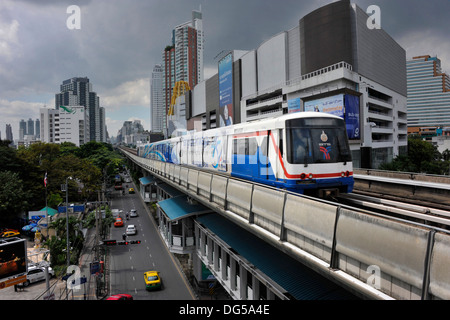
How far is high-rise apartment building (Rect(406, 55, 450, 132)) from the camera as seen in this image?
13125 cm

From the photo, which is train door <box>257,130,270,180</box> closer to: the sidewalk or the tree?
the sidewalk

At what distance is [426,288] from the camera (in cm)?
348

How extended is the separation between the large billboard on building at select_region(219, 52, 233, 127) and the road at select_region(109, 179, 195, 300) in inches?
1520

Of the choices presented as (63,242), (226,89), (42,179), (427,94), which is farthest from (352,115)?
(427,94)

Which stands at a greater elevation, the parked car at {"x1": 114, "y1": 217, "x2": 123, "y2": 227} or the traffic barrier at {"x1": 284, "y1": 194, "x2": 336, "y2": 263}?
the traffic barrier at {"x1": 284, "y1": 194, "x2": 336, "y2": 263}

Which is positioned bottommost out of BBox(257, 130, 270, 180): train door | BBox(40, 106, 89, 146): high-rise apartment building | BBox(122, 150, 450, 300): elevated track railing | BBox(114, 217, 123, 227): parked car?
BBox(114, 217, 123, 227): parked car

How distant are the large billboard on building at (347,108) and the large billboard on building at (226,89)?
30452 mm

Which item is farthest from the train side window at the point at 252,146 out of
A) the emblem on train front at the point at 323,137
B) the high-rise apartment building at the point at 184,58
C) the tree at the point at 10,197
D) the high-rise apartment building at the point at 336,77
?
the high-rise apartment building at the point at 184,58

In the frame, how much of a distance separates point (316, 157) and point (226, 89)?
63.5m

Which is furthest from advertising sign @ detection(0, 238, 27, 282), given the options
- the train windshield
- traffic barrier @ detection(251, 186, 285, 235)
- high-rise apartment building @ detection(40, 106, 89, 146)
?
high-rise apartment building @ detection(40, 106, 89, 146)

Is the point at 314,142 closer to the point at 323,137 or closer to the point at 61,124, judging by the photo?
the point at 323,137

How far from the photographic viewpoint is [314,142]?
9.17m
